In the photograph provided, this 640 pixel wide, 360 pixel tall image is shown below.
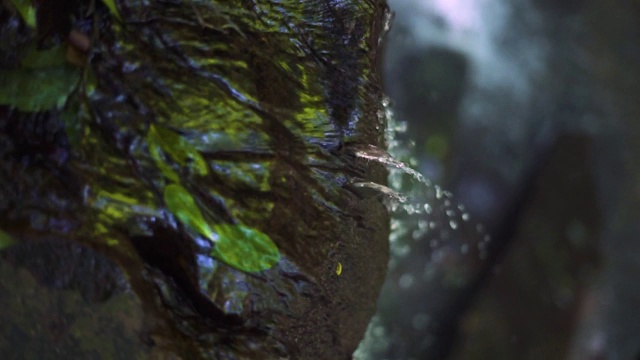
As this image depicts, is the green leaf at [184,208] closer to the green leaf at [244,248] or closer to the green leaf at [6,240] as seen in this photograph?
the green leaf at [244,248]

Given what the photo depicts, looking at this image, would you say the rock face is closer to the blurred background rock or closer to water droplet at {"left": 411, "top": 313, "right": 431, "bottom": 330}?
the blurred background rock

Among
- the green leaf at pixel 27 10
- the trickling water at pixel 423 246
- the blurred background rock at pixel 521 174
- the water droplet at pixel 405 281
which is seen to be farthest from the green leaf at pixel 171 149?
the water droplet at pixel 405 281

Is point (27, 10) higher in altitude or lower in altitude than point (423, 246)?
higher

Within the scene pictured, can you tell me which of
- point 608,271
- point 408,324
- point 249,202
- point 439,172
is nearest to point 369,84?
point 249,202

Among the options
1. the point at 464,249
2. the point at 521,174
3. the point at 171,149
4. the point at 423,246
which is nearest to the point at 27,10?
the point at 171,149

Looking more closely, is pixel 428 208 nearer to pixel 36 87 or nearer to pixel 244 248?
pixel 244 248
